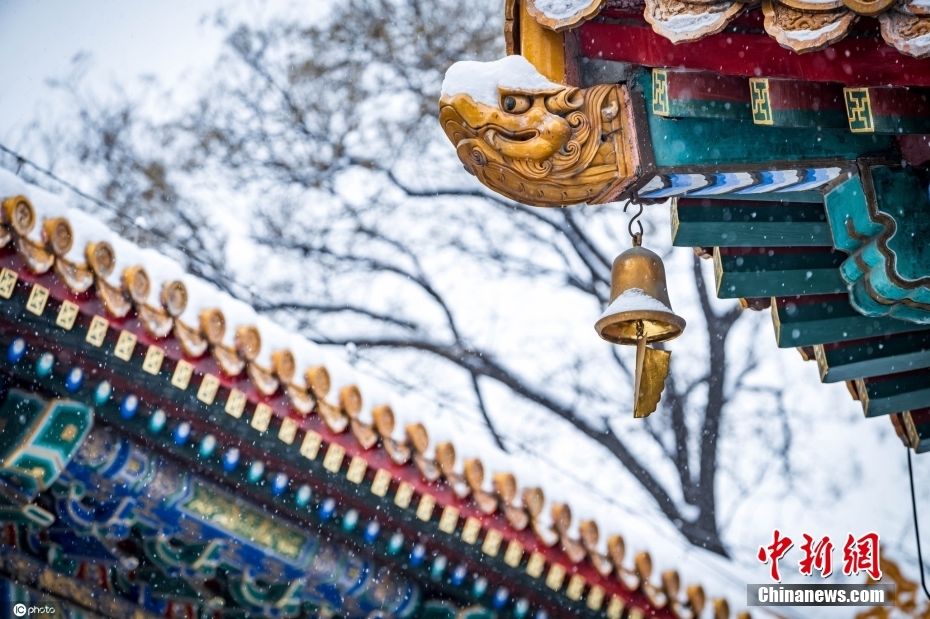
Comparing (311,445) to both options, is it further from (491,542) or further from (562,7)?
(562,7)

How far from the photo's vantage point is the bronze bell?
11.8 ft

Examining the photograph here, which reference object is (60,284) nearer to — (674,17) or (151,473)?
(151,473)

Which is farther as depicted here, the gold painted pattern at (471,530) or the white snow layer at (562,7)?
the gold painted pattern at (471,530)

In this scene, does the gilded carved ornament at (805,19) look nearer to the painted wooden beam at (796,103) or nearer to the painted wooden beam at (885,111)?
the painted wooden beam at (796,103)

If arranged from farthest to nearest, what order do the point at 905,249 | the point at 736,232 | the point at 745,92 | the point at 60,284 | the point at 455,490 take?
1. the point at 455,490
2. the point at 60,284
3. the point at 736,232
4. the point at 905,249
5. the point at 745,92

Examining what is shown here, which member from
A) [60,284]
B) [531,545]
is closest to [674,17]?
[60,284]

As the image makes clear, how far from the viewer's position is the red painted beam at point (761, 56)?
2.97 meters

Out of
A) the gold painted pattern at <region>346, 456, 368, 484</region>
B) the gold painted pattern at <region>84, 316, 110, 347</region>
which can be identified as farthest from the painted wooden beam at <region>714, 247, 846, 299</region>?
the gold painted pattern at <region>84, 316, 110, 347</region>

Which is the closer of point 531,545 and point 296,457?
point 296,457

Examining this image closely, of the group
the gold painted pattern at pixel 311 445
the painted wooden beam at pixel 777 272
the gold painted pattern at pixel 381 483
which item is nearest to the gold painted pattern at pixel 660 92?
the painted wooden beam at pixel 777 272

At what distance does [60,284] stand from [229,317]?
0.93m

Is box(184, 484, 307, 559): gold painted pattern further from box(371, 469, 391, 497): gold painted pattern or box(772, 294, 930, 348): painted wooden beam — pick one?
box(772, 294, 930, 348): painted wooden beam

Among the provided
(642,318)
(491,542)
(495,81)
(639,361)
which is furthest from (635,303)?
(491,542)

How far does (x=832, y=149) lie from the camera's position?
3418 mm
